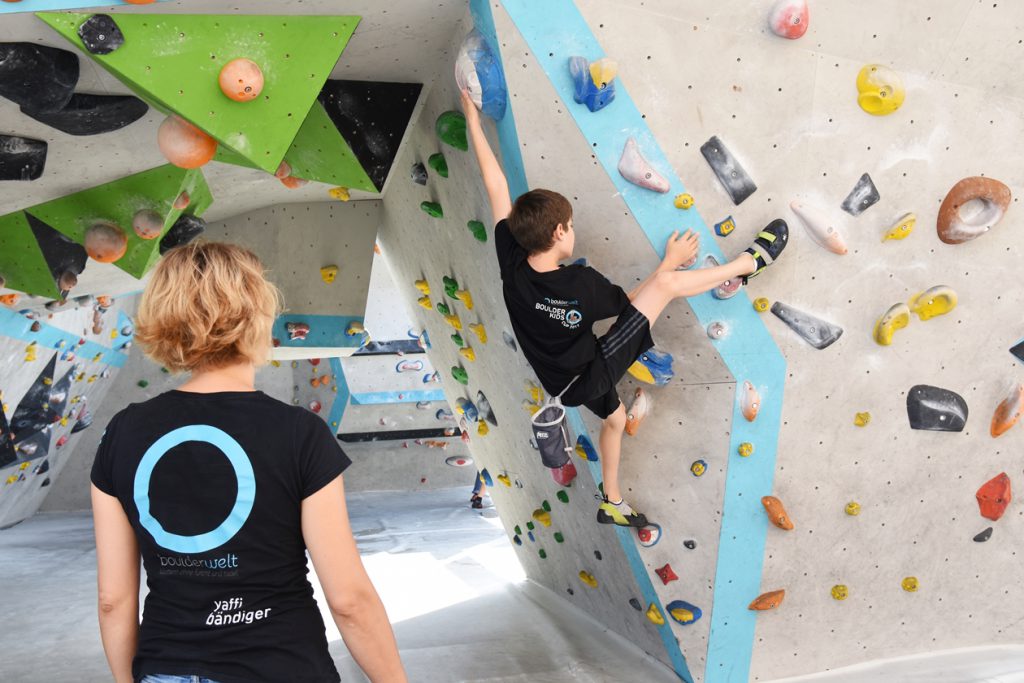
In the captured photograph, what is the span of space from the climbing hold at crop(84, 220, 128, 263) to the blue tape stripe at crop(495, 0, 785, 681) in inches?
83.3

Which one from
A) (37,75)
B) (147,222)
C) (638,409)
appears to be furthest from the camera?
(147,222)

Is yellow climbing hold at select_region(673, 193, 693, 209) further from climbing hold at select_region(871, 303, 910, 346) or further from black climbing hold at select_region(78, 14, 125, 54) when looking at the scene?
black climbing hold at select_region(78, 14, 125, 54)

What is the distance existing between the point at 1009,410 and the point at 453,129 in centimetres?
209

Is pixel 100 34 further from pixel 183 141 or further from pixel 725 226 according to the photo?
pixel 725 226

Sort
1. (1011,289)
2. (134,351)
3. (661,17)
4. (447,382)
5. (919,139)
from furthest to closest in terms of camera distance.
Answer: (134,351) < (447,382) < (1011,289) < (919,139) < (661,17)

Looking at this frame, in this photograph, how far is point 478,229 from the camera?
324 centimetres

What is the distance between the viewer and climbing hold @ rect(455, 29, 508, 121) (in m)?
2.56

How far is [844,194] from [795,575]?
1295mm

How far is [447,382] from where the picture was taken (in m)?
5.20

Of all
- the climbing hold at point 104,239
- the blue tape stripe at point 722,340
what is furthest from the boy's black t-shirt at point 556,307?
the climbing hold at point 104,239

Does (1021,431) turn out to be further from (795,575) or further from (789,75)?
(789,75)

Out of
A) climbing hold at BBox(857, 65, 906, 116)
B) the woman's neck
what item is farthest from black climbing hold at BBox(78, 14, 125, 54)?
climbing hold at BBox(857, 65, 906, 116)

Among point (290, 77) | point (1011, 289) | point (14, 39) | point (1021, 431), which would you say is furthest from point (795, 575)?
point (14, 39)

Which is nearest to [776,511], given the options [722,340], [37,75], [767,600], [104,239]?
[767,600]
